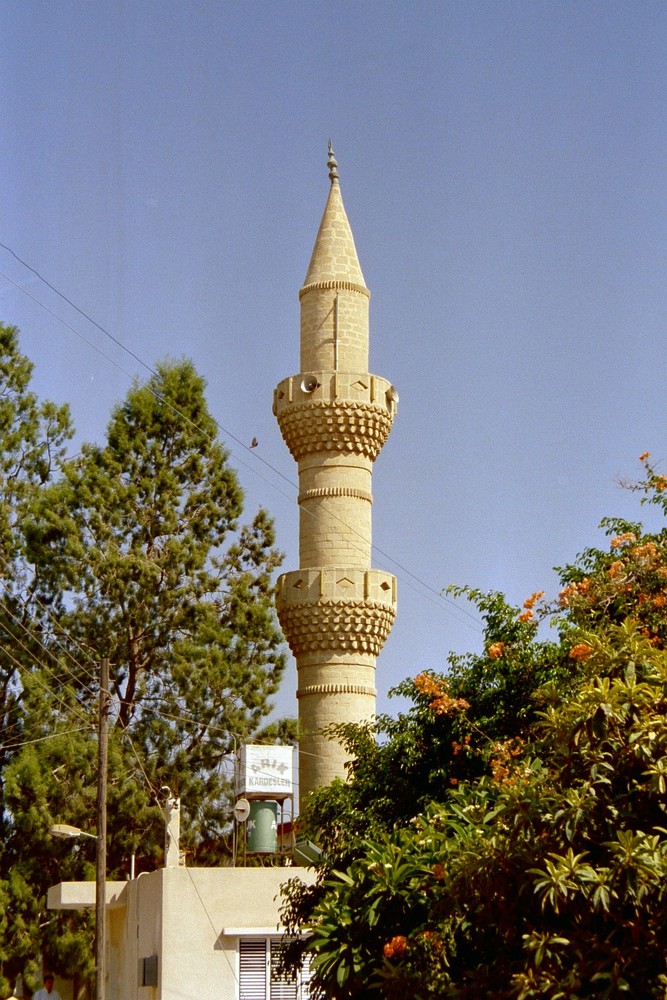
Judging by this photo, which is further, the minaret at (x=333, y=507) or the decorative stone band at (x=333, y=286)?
the decorative stone band at (x=333, y=286)

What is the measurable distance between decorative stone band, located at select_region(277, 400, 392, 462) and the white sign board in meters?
5.78

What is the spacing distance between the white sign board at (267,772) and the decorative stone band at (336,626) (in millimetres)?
2061

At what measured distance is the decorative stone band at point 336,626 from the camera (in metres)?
27.3

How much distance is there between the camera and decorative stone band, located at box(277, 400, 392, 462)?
28219mm

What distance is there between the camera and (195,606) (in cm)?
3516

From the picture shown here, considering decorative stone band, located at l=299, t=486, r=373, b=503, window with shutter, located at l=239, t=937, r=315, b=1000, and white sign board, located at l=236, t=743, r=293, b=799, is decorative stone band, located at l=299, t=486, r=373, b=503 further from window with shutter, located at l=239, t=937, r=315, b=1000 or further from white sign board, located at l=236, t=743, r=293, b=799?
window with shutter, located at l=239, t=937, r=315, b=1000

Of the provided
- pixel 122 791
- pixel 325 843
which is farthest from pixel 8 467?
pixel 325 843

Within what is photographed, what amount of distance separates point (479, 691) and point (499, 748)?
9.00ft

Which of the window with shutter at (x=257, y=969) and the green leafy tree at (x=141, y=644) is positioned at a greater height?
the green leafy tree at (x=141, y=644)

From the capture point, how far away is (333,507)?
27906 millimetres

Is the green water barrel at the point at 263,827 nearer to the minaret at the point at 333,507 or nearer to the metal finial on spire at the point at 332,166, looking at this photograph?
the minaret at the point at 333,507

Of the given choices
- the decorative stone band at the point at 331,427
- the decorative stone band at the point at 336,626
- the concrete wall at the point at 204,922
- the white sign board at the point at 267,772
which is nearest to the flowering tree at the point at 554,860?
the concrete wall at the point at 204,922

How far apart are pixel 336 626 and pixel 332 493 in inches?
102

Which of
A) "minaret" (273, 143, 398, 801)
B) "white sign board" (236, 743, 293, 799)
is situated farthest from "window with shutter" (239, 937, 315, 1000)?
"white sign board" (236, 743, 293, 799)
